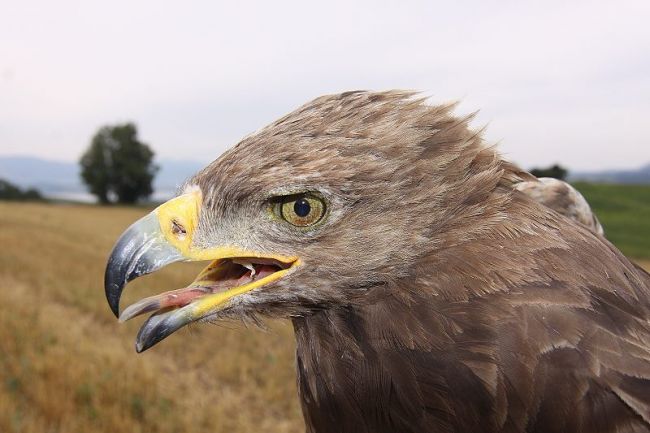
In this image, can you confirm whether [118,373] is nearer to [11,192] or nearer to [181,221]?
[181,221]

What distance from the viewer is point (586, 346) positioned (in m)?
1.71

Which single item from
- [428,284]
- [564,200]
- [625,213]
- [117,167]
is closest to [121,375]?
[564,200]

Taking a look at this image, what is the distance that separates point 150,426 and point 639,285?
6178mm

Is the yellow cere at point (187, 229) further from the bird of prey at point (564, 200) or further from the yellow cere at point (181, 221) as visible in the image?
the bird of prey at point (564, 200)

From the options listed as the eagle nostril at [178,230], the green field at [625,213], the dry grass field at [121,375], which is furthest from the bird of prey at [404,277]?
the green field at [625,213]

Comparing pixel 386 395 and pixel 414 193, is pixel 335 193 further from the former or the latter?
pixel 386 395

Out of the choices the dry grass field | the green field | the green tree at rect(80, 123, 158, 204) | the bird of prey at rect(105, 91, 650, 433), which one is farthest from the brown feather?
the green tree at rect(80, 123, 158, 204)

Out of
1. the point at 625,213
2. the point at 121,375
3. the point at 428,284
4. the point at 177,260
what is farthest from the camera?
the point at 625,213

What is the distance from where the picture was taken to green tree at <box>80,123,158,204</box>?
67.4 m

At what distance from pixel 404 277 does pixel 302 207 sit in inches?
18.2

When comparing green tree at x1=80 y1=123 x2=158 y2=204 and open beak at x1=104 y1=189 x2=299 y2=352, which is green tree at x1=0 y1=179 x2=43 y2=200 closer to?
green tree at x1=80 y1=123 x2=158 y2=204

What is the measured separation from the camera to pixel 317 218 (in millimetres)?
1950

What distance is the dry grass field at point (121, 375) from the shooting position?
21.8ft

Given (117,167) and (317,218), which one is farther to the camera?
(117,167)
